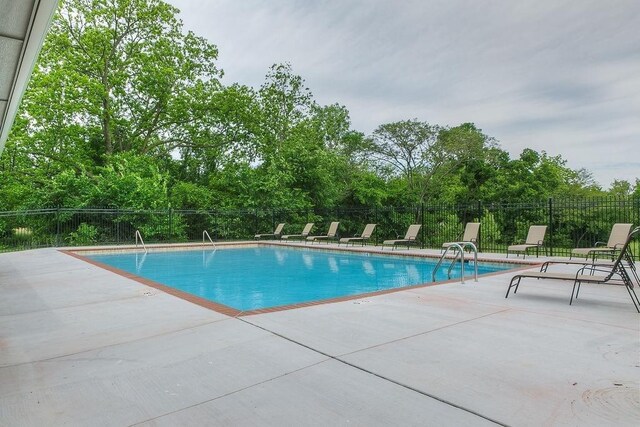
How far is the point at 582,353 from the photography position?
10.3ft

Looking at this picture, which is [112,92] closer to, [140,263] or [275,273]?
[140,263]

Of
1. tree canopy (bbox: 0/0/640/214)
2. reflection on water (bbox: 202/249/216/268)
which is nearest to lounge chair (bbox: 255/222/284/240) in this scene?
tree canopy (bbox: 0/0/640/214)

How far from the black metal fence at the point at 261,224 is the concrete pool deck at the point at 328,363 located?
925 centimetres

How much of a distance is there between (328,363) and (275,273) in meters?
7.10

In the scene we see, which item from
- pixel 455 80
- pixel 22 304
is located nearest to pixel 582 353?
pixel 22 304

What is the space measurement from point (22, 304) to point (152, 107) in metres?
18.5

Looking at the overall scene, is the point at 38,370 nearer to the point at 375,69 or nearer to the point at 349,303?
the point at 349,303

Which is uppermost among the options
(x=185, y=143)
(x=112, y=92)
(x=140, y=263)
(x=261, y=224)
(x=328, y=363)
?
(x=112, y=92)

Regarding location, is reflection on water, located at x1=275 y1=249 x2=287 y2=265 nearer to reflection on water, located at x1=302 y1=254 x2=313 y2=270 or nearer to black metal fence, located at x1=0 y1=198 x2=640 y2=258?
reflection on water, located at x1=302 y1=254 x2=313 y2=270

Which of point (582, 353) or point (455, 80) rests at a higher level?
point (455, 80)

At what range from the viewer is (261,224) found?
19.4 metres

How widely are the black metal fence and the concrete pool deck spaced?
925 centimetres

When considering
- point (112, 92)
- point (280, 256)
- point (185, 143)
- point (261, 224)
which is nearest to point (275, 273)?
point (280, 256)

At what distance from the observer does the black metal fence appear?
1498 centimetres
